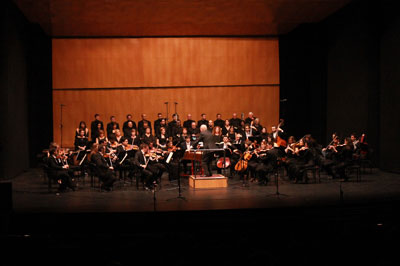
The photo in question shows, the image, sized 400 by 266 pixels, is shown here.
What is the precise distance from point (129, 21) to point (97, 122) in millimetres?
3489

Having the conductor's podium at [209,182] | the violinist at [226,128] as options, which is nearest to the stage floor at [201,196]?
the conductor's podium at [209,182]

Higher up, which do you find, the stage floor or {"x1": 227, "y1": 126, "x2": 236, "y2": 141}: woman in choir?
{"x1": 227, "y1": 126, "x2": 236, "y2": 141}: woman in choir

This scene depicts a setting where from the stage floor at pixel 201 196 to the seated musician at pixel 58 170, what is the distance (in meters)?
0.24

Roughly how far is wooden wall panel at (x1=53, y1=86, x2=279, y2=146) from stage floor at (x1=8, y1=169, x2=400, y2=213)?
4864mm

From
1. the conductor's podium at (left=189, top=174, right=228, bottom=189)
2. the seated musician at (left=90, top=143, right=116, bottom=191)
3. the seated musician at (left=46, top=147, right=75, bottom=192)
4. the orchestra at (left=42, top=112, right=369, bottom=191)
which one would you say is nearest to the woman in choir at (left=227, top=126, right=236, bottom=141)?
the orchestra at (left=42, top=112, right=369, bottom=191)

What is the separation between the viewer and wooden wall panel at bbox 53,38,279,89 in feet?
53.3

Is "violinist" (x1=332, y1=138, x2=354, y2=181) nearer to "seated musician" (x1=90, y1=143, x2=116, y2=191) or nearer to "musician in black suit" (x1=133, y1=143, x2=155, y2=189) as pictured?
"musician in black suit" (x1=133, y1=143, x2=155, y2=189)

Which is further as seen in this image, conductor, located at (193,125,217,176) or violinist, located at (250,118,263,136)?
violinist, located at (250,118,263,136)

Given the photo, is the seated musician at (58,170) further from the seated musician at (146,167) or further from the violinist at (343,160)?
the violinist at (343,160)

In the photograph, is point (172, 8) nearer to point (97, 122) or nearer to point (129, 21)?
point (129, 21)

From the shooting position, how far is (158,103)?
1672 cm

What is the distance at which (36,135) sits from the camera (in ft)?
51.5

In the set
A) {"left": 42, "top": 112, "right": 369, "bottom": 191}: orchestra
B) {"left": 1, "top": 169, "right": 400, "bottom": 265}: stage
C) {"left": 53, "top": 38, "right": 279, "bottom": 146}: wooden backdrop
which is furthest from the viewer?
{"left": 53, "top": 38, "right": 279, "bottom": 146}: wooden backdrop

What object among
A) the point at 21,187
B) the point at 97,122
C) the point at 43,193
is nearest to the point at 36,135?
the point at 97,122
